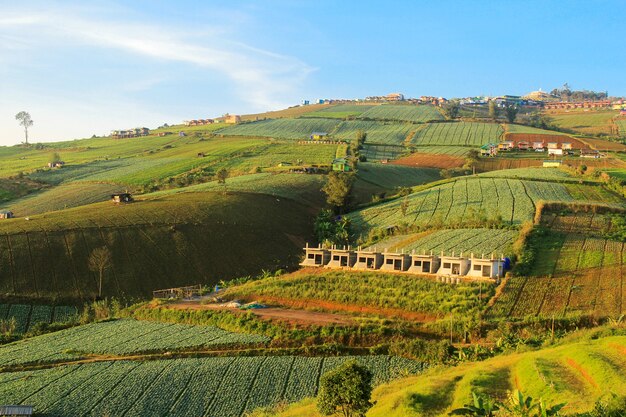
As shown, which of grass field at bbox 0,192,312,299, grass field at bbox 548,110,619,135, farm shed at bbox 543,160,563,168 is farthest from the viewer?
grass field at bbox 548,110,619,135

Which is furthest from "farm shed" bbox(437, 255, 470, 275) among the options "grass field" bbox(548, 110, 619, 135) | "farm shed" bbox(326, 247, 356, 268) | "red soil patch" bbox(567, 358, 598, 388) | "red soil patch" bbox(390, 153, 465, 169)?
"grass field" bbox(548, 110, 619, 135)

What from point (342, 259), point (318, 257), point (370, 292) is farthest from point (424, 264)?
point (318, 257)

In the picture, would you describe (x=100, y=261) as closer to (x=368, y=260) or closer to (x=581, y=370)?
(x=368, y=260)

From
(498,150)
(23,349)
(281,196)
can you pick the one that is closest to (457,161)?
(498,150)

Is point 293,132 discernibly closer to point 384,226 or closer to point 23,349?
point 384,226

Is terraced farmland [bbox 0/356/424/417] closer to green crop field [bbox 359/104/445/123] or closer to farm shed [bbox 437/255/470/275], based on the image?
farm shed [bbox 437/255/470/275]
